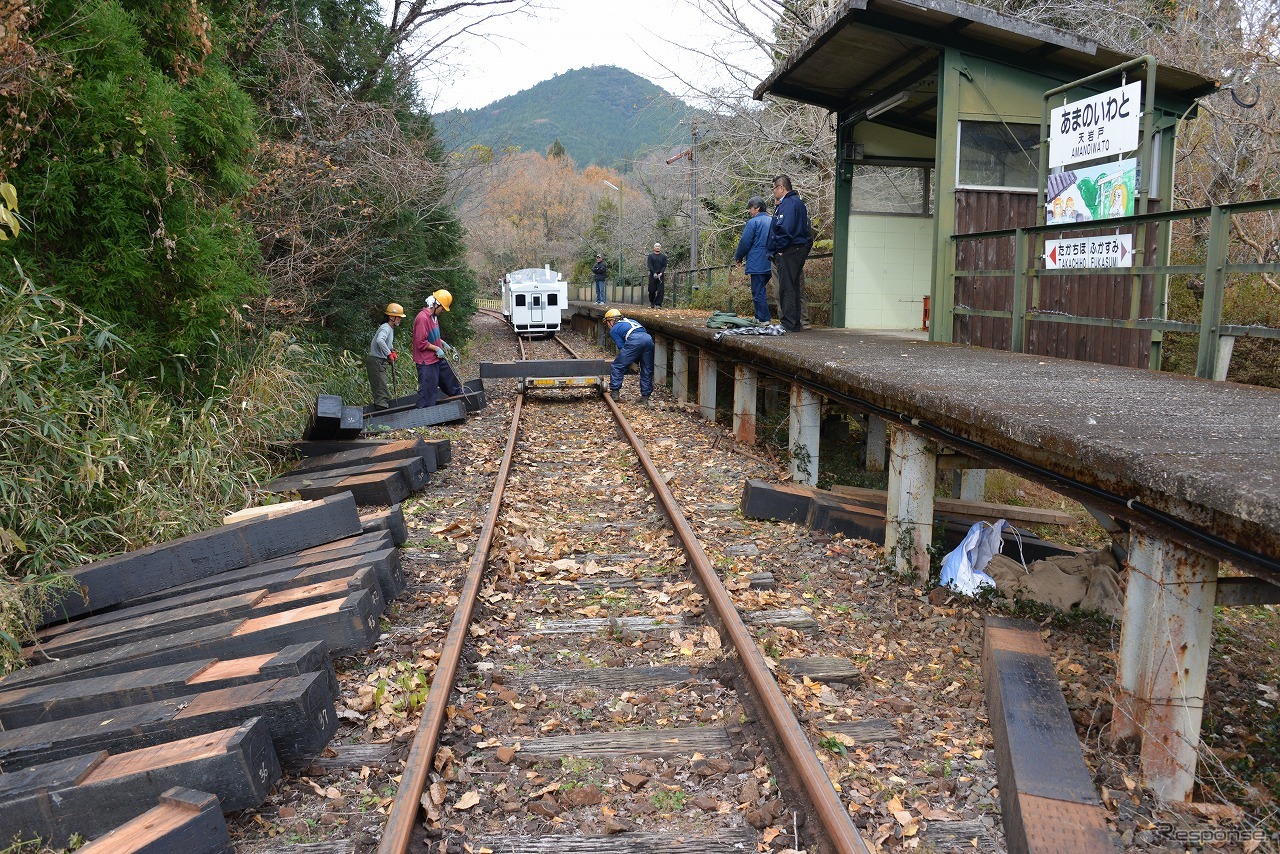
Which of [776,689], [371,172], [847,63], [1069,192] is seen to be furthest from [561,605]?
[371,172]

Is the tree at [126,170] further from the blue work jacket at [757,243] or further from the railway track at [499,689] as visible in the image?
the blue work jacket at [757,243]

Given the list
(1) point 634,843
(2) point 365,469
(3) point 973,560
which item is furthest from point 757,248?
(1) point 634,843

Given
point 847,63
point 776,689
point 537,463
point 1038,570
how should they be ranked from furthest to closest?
point 847,63 → point 537,463 → point 1038,570 → point 776,689

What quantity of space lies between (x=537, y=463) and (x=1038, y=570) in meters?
5.83

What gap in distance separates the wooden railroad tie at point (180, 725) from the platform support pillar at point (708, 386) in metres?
9.91

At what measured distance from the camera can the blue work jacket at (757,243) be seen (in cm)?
1186

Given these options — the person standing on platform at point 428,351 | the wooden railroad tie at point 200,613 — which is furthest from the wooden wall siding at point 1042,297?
the person standing on platform at point 428,351

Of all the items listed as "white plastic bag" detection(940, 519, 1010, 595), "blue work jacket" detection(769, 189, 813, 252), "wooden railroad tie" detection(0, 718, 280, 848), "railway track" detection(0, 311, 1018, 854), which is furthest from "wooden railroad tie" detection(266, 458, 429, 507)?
"blue work jacket" detection(769, 189, 813, 252)

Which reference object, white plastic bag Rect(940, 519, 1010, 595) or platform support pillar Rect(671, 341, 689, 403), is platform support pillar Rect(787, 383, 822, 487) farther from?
platform support pillar Rect(671, 341, 689, 403)

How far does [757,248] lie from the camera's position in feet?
39.4

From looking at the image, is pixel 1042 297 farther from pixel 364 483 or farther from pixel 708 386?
pixel 364 483

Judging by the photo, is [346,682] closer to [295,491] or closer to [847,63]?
[295,491]

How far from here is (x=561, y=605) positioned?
232 inches

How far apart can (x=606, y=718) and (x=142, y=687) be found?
6.80ft
